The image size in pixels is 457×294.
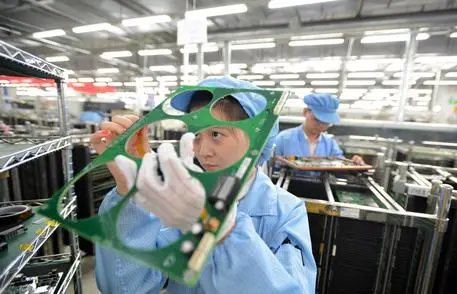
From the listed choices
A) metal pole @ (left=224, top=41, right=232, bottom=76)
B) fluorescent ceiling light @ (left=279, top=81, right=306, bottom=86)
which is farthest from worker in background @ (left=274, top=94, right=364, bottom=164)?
fluorescent ceiling light @ (left=279, top=81, right=306, bottom=86)

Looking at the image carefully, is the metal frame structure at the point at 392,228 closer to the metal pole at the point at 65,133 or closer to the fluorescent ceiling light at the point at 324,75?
the metal pole at the point at 65,133

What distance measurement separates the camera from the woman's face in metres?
0.83

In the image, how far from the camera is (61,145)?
3.81 ft

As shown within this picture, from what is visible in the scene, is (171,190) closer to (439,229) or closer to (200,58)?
(439,229)

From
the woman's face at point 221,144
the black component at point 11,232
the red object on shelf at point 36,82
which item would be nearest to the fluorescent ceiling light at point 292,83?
the red object on shelf at point 36,82

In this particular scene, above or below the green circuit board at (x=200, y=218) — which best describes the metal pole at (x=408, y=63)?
above

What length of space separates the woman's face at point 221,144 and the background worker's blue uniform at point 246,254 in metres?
0.17

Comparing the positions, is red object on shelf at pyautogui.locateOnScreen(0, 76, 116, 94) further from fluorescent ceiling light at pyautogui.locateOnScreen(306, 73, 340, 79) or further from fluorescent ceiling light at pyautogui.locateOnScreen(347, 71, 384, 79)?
fluorescent ceiling light at pyautogui.locateOnScreen(347, 71, 384, 79)

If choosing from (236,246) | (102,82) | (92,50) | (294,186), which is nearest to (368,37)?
(294,186)

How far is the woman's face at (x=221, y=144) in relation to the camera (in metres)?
0.83

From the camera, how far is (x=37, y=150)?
3.14 ft

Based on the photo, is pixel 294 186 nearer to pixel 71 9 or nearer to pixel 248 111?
pixel 248 111

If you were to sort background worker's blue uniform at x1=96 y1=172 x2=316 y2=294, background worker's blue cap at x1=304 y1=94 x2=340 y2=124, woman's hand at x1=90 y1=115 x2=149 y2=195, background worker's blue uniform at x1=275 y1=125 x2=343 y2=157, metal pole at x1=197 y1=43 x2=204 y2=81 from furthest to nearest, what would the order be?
1. metal pole at x1=197 y1=43 x2=204 y2=81
2. background worker's blue uniform at x1=275 y1=125 x2=343 y2=157
3. background worker's blue cap at x1=304 y1=94 x2=340 y2=124
4. woman's hand at x1=90 y1=115 x2=149 y2=195
5. background worker's blue uniform at x1=96 y1=172 x2=316 y2=294

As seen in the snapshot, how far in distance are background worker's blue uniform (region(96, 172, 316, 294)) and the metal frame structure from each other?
0.62 m
